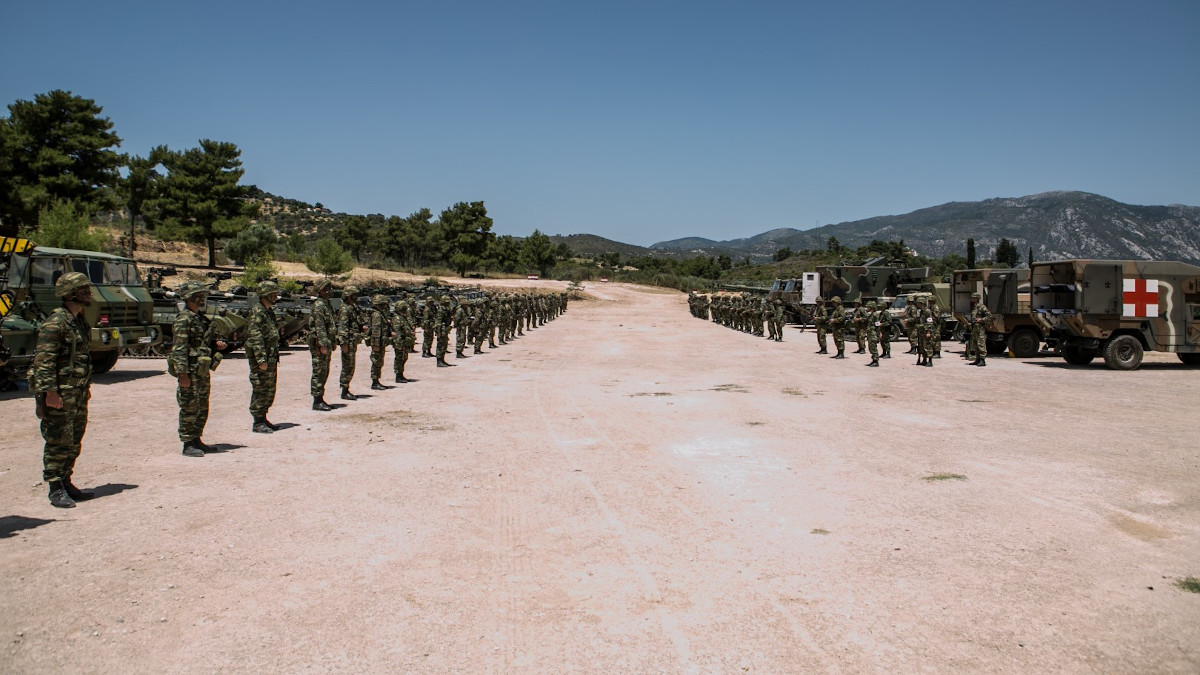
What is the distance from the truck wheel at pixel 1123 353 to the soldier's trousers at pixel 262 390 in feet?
56.6

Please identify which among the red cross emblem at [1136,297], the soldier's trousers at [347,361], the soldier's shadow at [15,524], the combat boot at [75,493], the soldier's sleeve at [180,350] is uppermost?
the red cross emblem at [1136,297]

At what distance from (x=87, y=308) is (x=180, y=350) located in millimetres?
7114

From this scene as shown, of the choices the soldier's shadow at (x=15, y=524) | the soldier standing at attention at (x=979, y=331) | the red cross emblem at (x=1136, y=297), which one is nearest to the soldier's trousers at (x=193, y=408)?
the soldier's shadow at (x=15, y=524)

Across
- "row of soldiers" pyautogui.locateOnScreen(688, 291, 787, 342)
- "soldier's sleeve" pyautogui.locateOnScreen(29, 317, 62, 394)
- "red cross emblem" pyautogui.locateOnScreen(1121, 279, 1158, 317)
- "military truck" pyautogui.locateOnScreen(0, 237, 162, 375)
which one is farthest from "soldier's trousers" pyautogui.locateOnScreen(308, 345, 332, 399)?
"row of soldiers" pyautogui.locateOnScreen(688, 291, 787, 342)

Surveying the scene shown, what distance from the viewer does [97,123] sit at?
124 feet

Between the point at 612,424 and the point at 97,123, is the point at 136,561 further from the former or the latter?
the point at 97,123

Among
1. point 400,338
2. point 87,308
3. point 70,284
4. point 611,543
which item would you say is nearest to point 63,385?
point 70,284

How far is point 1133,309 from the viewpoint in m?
16.9

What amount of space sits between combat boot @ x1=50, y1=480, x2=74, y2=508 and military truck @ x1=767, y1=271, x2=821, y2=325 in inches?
1125

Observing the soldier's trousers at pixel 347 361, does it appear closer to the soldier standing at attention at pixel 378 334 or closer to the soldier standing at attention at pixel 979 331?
the soldier standing at attention at pixel 378 334

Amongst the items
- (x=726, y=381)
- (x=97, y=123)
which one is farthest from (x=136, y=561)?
(x=97, y=123)

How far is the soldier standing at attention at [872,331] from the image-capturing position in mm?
18438

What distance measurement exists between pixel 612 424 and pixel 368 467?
11.7 feet

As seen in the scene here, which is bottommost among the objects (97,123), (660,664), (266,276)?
(660,664)
